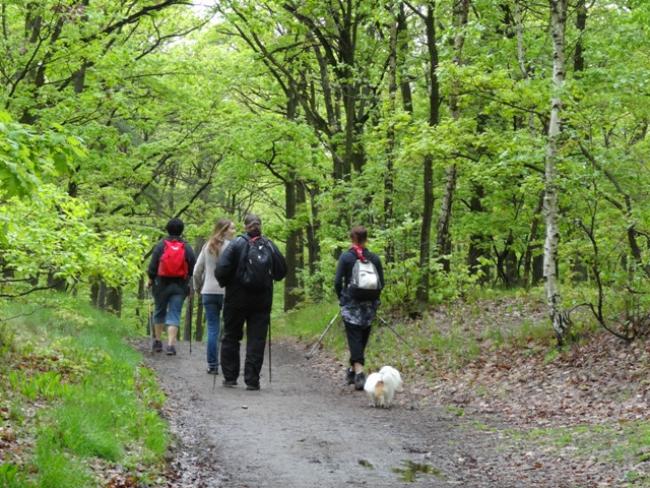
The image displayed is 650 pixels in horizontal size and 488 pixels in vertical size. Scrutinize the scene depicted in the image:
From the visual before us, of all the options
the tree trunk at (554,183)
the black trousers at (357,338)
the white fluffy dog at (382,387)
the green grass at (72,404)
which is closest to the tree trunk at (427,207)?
the tree trunk at (554,183)

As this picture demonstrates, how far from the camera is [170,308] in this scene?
497 inches

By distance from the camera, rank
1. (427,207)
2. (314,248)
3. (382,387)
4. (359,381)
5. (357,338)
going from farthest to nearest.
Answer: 1. (314,248)
2. (427,207)
3. (359,381)
4. (357,338)
5. (382,387)

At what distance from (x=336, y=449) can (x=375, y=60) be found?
1472 cm

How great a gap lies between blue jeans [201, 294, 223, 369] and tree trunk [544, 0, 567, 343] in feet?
15.8

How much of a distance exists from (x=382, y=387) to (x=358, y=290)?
1.65 m

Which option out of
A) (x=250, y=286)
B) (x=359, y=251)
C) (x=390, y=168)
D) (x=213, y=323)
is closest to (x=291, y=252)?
(x=390, y=168)

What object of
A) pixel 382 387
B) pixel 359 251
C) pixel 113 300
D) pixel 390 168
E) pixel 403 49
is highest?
pixel 403 49

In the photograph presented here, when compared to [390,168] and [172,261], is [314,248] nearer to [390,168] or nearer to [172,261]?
[390,168]

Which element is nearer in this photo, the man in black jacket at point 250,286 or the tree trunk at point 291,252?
the man in black jacket at point 250,286

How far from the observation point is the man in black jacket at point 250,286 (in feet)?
31.1

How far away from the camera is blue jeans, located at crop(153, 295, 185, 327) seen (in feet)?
41.2

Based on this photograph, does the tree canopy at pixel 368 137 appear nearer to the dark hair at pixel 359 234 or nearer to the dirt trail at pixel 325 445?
the dark hair at pixel 359 234

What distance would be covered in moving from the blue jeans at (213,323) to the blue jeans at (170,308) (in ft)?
5.20

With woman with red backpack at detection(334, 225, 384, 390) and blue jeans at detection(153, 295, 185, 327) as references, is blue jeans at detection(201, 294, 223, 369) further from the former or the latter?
woman with red backpack at detection(334, 225, 384, 390)
